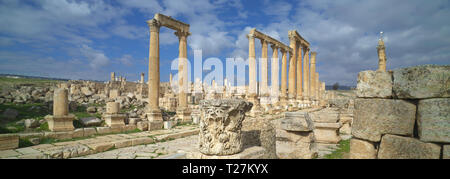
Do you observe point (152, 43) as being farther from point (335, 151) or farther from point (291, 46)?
point (291, 46)

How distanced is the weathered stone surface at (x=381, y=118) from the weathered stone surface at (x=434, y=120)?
0.46 feet

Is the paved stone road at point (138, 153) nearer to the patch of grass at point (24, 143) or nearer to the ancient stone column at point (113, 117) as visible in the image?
the patch of grass at point (24, 143)

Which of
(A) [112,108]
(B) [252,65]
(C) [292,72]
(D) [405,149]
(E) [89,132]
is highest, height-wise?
(B) [252,65]

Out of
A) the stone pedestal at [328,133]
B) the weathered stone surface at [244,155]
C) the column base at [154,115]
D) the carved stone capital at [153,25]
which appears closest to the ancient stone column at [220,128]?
the weathered stone surface at [244,155]

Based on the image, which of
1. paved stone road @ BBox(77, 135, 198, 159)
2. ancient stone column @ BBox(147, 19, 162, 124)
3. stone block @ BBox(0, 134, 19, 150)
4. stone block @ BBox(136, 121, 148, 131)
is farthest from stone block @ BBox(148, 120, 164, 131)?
stone block @ BBox(0, 134, 19, 150)

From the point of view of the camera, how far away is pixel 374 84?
349 centimetres

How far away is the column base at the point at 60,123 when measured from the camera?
8.59 m

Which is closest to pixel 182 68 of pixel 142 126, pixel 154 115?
pixel 154 115

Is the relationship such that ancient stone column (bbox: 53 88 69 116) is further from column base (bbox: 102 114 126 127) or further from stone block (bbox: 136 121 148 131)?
stone block (bbox: 136 121 148 131)

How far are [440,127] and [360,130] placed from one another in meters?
0.93

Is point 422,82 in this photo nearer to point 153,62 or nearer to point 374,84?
point 374,84

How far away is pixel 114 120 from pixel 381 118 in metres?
10.2

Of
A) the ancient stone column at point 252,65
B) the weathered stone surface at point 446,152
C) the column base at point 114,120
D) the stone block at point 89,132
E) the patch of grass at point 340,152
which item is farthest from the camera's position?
the ancient stone column at point 252,65

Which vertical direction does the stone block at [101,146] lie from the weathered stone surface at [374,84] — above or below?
below
